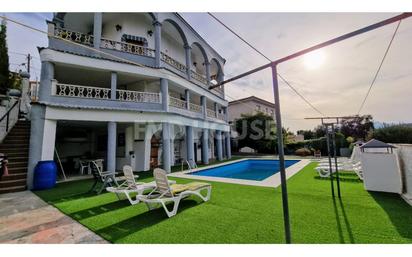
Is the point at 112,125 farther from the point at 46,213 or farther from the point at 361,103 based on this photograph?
the point at 361,103

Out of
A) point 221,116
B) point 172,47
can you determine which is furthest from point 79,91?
point 221,116

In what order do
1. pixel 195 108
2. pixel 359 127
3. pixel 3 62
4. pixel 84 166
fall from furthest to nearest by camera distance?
pixel 359 127, pixel 195 108, pixel 3 62, pixel 84 166

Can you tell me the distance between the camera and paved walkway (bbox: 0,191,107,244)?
3.76 metres

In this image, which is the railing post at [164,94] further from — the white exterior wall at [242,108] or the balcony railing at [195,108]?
the white exterior wall at [242,108]

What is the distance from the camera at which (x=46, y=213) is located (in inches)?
208

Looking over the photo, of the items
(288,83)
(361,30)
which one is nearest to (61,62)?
(288,83)

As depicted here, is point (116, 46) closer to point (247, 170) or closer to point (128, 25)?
point (128, 25)

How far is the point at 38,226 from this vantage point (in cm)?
439

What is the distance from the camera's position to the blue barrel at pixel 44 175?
834cm

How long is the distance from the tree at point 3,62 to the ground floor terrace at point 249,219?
1749cm

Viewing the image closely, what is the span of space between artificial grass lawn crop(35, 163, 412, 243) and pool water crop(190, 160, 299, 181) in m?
6.96

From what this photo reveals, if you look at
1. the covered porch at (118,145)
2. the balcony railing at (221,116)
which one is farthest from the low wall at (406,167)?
the balcony railing at (221,116)

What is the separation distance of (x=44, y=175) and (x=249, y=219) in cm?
921
